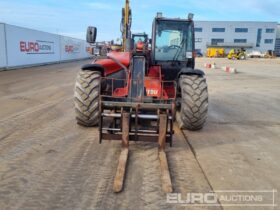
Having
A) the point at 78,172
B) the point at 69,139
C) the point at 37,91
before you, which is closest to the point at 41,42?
the point at 37,91

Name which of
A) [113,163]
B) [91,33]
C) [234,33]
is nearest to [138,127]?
[113,163]

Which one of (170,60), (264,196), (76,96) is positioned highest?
(170,60)

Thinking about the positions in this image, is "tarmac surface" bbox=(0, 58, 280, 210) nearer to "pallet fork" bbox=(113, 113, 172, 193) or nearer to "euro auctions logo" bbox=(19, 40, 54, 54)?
"pallet fork" bbox=(113, 113, 172, 193)

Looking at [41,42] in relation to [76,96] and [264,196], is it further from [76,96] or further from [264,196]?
[264,196]

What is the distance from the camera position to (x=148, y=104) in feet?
16.4

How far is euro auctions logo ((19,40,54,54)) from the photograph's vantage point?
20.5 meters

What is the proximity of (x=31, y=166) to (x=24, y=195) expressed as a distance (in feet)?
2.81

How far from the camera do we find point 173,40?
23.2 ft

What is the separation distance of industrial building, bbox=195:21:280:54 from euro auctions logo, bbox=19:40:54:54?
63.2m

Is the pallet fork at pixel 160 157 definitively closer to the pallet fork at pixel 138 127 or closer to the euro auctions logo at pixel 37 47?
the pallet fork at pixel 138 127

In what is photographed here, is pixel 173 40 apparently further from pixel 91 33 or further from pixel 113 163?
pixel 113 163

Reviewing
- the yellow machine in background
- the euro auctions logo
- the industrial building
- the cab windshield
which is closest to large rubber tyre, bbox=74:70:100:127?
the cab windshield

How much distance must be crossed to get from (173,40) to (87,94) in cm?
260

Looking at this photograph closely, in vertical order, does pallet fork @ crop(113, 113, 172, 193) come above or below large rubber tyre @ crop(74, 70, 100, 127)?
below
